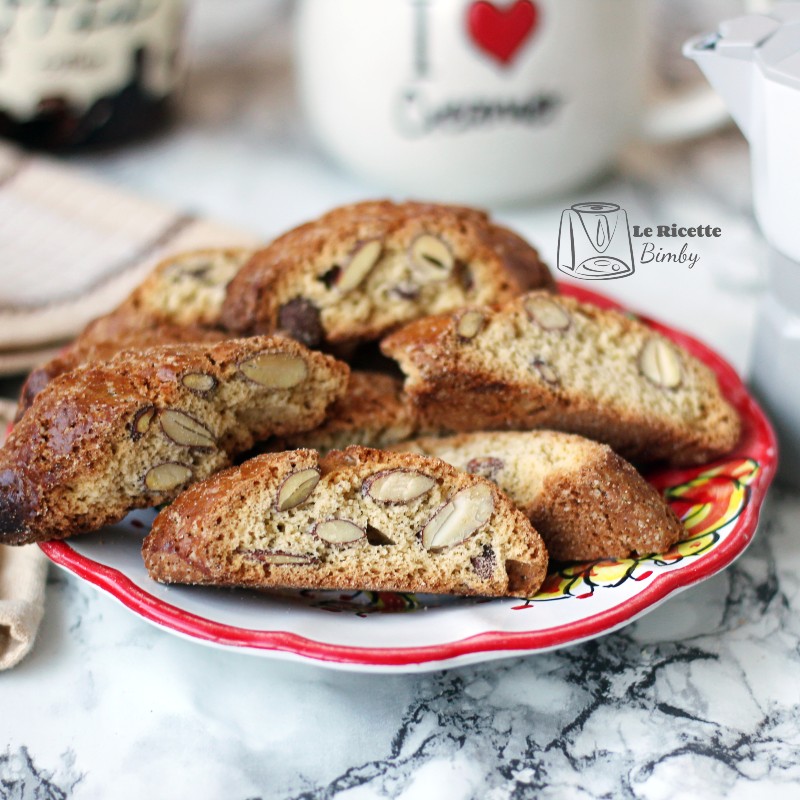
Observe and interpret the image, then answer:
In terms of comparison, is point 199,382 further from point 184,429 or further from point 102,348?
point 102,348

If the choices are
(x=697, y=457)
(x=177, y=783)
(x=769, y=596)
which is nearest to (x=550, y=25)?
(x=697, y=457)

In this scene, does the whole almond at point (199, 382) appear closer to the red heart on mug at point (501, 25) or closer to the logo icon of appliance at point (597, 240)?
the logo icon of appliance at point (597, 240)

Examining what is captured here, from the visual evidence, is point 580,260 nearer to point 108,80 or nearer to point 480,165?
point 480,165

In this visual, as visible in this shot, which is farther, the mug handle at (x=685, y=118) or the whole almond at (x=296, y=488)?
the mug handle at (x=685, y=118)

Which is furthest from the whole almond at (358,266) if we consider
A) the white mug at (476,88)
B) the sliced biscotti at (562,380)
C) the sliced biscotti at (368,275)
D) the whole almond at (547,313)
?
the white mug at (476,88)

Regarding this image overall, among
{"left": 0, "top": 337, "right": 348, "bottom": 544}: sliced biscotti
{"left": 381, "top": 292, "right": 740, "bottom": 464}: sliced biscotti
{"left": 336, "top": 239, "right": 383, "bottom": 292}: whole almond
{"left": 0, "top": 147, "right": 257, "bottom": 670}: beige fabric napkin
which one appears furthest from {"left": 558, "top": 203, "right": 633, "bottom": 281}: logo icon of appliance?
{"left": 0, "top": 147, "right": 257, "bottom": 670}: beige fabric napkin

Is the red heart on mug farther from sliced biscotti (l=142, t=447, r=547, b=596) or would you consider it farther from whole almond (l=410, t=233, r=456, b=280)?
sliced biscotti (l=142, t=447, r=547, b=596)

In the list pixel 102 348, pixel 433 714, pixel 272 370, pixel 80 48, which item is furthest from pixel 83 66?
A: pixel 433 714

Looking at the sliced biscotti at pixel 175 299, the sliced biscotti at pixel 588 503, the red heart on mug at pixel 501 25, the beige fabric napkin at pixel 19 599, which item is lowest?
the beige fabric napkin at pixel 19 599
